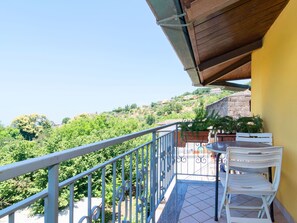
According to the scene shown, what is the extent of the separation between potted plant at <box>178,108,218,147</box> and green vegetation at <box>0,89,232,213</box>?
2979mm

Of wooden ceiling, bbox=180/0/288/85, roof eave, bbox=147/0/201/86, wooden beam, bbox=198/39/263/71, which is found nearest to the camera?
roof eave, bbox=147/0/201/86

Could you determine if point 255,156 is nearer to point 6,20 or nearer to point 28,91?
point 6,20

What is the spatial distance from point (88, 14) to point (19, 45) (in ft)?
40.9

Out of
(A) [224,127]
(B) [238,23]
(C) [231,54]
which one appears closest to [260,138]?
(A) [224,127]

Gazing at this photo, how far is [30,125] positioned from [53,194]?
3037 centimetres

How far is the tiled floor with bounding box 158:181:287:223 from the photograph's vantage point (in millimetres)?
2494

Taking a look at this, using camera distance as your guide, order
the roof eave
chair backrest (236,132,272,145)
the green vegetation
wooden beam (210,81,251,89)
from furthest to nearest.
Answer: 1. the green vegetation
2. wooden beam (210,81,251,89)
3. chair backrest (236,132,272,145)
4. the roof eave

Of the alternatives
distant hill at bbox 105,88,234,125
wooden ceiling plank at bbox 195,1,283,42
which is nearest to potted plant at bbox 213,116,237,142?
wooden ceiling plank at bbox 195,1,283,42

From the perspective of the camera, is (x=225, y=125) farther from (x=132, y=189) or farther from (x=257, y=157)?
(x=132, y=189)

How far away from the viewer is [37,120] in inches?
1134

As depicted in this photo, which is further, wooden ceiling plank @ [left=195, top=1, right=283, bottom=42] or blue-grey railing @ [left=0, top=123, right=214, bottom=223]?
wooden ceiling plank @ [left=195, top=1, right=283, bottom=42]

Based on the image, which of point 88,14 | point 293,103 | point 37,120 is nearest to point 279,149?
point 293,103

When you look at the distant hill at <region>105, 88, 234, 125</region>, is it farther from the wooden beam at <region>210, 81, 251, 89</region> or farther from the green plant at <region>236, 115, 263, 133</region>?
the green plant at <region>236, 115, 263, 133</region>

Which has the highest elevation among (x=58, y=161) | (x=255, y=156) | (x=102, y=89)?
(x=102, y=89)
